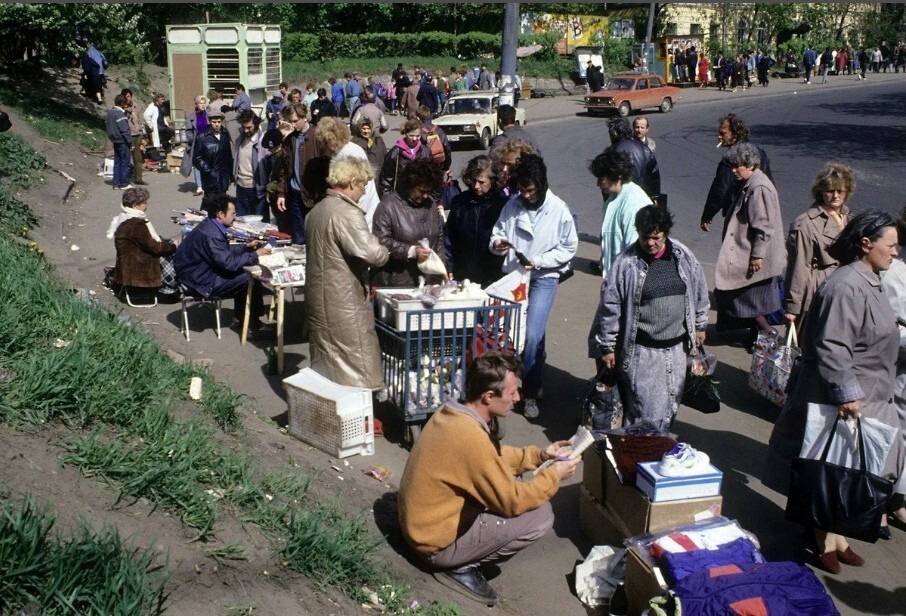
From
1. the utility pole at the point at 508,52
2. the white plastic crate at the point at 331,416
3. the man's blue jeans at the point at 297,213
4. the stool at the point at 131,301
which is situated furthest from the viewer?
the utility pole at the point at 508,52

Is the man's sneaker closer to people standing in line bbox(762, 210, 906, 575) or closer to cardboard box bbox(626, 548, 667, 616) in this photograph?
cardboard box bbox(626, 548, 667, 616)

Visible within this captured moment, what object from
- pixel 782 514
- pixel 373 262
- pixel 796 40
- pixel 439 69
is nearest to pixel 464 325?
pixel 373 262

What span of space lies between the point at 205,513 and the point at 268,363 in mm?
3904

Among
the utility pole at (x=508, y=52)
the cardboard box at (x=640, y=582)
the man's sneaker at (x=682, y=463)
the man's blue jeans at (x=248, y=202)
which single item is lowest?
the cardboard box at (x=640, y=582)

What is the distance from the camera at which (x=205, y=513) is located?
4602mm

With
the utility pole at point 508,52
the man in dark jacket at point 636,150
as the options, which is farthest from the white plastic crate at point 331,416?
the utility pole at point 508,52

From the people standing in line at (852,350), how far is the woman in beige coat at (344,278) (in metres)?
2.94

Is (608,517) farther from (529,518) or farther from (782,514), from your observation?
(782,514)

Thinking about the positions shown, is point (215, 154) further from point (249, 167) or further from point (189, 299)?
point (189, 299)

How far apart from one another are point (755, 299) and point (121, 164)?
1358cm

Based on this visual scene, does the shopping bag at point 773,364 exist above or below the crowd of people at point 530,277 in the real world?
below

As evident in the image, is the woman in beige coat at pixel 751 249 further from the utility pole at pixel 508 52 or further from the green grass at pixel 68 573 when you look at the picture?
the green grass at pixel 68 573

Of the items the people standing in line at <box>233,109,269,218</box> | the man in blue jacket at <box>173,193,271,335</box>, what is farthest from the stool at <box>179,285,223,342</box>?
the people standing in line at <box>233,109,269,218</box>

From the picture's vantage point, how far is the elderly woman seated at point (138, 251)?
965cm
